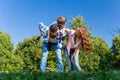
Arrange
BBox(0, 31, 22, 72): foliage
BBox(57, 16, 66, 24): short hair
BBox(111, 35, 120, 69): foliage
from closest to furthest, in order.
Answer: BBox(57, 16, 66, 24): short hair
BBox(111, 35, 120, 69): foliage
BBox(0, 31, 22, 72): foliage

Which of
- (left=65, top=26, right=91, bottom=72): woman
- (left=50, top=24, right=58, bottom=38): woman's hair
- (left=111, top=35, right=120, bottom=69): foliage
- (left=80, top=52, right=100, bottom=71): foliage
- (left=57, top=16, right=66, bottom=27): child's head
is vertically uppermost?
(left=111, top=35, right=120, bottom=69): foliage

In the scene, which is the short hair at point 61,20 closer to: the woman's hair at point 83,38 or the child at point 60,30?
the child at point 60,30

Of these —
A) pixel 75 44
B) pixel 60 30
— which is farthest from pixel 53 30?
pixel 75 44

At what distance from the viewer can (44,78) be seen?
8922 mm

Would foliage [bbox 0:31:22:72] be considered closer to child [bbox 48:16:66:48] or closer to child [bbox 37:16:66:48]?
child [bbox 37:16:66:48]

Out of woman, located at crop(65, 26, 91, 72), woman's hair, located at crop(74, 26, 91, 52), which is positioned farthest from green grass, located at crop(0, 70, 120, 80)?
woman, located at crop(65, 26, 91, 72)

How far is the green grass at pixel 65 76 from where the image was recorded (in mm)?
8531

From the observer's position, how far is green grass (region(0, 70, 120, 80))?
853 cm

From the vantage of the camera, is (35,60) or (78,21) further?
(35,60)

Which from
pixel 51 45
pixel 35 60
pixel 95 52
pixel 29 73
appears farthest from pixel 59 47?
pixel 35 60

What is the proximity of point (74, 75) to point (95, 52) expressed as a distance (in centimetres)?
4488

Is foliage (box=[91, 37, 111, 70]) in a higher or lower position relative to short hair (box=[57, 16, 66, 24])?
higher

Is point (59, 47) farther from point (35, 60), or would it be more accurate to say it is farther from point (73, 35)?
point (35, 60)

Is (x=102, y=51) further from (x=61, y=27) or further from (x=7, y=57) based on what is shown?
(x=61, y=27)
